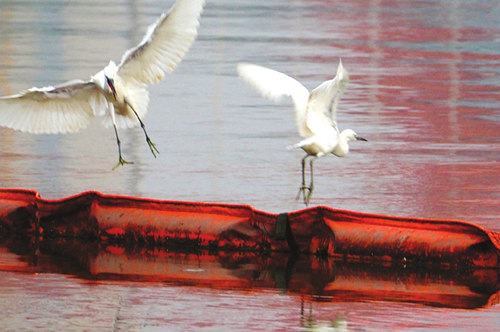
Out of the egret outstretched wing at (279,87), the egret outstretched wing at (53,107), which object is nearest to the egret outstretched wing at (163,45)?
the egret outstretched wing at (53,107)

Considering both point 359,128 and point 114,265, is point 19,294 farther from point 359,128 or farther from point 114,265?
point 359,128

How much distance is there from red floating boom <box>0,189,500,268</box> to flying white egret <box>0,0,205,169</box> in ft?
4.14

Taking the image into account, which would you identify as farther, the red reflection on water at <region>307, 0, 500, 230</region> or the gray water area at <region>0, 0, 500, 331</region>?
the red reflection on water at <region>307, 0, 500, 230</region>

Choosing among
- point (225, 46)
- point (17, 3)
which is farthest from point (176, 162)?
point (17, 3)

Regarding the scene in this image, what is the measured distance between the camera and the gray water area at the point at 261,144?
8.34 metres

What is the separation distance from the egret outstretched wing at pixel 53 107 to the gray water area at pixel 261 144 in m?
0.64

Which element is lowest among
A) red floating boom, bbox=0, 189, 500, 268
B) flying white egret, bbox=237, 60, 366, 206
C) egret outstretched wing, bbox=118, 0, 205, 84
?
red floating boom, bbox=0, 189, 500, 268

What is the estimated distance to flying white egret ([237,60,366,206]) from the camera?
10836 mm

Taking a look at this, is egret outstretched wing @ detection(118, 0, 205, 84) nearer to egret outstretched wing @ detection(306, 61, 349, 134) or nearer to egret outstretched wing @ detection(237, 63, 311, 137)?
egret outstretched wing @ detection(237, 63, 311, 137)

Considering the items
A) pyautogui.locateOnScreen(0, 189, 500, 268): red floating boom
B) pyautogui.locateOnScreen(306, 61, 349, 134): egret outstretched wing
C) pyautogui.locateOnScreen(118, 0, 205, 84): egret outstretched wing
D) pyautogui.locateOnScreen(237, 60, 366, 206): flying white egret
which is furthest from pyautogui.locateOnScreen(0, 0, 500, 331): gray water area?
pyautogui.locateOnScreen(118, 0, 205, 84): egret outstretched wing

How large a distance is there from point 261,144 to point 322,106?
3.63 meters

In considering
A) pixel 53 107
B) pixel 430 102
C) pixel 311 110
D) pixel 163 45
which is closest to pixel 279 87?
pixel 311 110

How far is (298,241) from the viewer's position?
9875mm

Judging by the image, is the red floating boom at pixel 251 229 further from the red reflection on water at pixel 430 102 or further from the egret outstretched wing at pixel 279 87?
the egret outstretched wing at pixel 279 87
